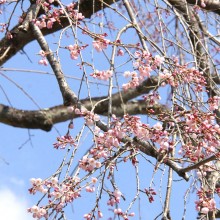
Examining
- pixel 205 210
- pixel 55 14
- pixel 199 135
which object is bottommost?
pixel 205 210

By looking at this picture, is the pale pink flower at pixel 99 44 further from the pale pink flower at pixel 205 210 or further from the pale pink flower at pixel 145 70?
the pale pink flower at pixel 205 210

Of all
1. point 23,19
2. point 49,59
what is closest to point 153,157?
point 49,59

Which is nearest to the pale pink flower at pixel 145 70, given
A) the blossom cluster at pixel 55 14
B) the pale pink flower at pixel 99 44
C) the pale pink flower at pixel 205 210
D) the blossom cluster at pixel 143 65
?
the blossom cluster at pixel 143 65

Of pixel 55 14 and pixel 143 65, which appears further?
pixel 55 14

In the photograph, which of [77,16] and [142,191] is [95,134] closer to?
[142,191]

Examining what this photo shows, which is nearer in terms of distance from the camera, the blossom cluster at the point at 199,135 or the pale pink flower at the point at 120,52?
the blossom cluster at the point at 199,135

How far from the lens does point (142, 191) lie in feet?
6.79

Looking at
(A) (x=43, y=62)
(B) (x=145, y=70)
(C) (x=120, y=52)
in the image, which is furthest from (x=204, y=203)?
(A) (x=43, y=62)

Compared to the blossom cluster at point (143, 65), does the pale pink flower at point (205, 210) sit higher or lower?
lower

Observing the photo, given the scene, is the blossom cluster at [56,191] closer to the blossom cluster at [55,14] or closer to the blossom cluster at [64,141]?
the blossom cluster at [64,141]

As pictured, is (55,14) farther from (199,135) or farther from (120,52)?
(199,135)

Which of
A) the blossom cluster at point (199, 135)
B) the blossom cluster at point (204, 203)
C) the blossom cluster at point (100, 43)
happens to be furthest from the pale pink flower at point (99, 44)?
the blossom cluster at point (204, 203)

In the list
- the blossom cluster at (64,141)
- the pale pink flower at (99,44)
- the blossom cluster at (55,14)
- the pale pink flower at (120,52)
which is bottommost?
the blossom cluster at (64,141)

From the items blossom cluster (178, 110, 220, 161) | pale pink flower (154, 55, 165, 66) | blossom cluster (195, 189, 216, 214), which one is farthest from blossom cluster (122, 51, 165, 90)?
blossom cluster (195, 189, 216, 214)
